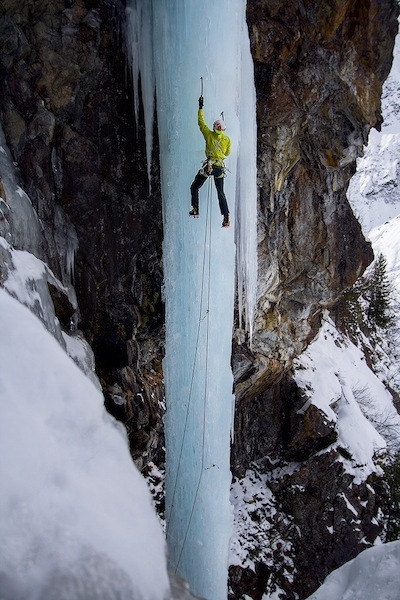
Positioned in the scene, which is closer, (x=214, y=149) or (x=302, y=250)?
(x=214, y=149)

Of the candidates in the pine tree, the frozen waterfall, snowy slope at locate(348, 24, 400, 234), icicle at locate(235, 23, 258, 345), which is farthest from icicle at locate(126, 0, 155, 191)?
snowy slope at locate(348, 24, 400, 234)

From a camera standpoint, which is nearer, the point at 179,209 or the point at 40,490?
the point at 40,490

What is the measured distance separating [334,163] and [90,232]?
3.94 m

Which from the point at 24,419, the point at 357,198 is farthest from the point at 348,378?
the point at 357,198

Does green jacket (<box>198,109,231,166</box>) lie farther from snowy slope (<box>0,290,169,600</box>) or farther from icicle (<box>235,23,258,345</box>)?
snowy slope (<box>0,290,169,600</box>)

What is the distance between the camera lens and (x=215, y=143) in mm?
4969

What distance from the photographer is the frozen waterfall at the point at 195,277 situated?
524 cm

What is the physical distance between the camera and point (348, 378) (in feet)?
43.2

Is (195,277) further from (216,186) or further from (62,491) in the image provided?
(62,491)

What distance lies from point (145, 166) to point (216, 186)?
4.39 feet

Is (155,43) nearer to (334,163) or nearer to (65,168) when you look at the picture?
(65,168)

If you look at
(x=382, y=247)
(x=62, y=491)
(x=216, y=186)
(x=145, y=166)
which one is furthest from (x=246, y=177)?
(x=382, y=247)

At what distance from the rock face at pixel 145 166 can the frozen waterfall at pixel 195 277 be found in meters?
0.70

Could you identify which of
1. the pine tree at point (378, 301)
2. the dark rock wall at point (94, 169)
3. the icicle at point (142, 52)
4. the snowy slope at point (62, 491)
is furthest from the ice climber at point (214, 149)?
the pine tree at point (378, 301)
